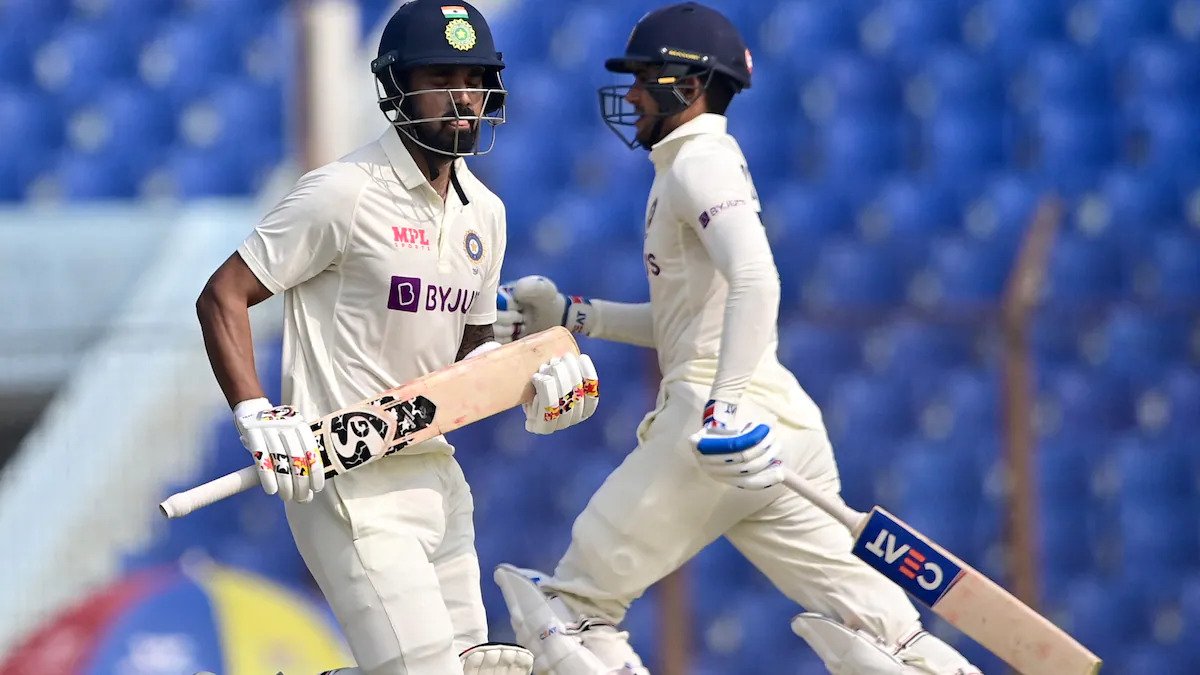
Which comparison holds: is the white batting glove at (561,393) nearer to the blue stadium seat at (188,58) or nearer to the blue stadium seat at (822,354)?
the blue stadium seat at (822,354)

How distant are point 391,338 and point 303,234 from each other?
24 centimetres

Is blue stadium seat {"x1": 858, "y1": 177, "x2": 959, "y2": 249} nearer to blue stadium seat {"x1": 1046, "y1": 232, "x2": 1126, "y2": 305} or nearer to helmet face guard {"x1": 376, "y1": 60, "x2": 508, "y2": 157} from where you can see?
blue stadium seat {"x1": 1046, "y1": 232, "x2": 1126, "y2": 305}

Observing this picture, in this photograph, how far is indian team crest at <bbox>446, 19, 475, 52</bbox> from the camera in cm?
339

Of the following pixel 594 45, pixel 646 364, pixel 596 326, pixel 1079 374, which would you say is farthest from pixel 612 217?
pixel 596 326

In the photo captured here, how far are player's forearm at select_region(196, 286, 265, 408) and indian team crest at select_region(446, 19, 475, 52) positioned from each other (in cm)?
58

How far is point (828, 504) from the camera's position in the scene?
3688 millimetres

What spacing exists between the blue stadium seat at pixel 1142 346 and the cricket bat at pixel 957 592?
2.15 metres

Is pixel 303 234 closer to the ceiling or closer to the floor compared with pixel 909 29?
closer to the floor

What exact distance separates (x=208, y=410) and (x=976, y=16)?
10.2 feet

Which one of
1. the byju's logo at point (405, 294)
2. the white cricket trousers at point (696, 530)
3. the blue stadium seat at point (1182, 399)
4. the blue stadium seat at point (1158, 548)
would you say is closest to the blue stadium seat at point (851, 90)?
the blue stadium seat at point (1182, 399)

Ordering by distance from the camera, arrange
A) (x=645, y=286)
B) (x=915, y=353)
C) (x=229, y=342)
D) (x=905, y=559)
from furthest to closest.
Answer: (x=645, y=286) < (x=915, y=353) < (x=905, y=559) < (x=229, y=342)

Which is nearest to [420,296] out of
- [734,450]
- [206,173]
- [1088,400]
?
[734,450]

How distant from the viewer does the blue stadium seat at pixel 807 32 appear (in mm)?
7246

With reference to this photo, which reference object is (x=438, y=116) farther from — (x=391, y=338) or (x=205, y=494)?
(x=205, y=494)
